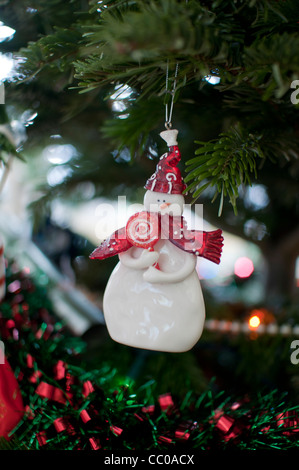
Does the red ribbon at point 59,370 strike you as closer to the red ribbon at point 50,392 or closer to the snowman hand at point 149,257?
the red ribbon at point 50,392

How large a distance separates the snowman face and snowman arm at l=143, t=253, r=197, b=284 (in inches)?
2.1

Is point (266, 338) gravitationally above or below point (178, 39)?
below

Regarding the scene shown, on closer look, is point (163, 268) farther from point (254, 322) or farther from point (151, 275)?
point (254, 322)

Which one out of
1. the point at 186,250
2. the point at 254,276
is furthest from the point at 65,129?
the point at 254,276

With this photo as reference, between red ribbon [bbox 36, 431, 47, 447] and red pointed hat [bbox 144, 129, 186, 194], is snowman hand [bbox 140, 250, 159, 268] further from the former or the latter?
red ribbon [bbox 36, 431, 47, 447]

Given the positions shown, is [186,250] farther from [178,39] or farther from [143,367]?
[143,367]

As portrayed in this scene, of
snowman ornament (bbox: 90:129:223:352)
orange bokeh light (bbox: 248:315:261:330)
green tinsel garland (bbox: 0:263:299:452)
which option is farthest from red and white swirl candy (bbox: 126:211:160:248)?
orange bokeh light (bbox: 248:315:261:330)

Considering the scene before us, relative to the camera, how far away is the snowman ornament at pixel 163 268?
44cm

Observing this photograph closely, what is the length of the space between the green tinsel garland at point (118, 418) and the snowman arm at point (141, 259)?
156 millimetres

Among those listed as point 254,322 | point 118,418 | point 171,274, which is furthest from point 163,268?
point 254,322

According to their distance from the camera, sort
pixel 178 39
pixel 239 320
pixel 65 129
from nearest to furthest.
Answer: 1. pixel 178 39
2. pixel 65 129
3. pixel 239 320

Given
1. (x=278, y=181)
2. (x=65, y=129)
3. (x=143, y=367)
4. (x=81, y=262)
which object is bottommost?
(x=143, y=367)

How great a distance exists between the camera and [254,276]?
1.73m
